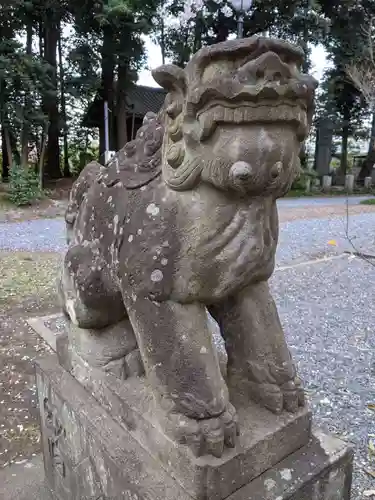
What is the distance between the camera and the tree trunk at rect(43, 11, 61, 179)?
10.7 m

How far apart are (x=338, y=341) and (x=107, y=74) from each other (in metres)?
11.5

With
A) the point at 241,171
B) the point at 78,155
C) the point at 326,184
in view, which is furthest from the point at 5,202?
the point at 326,184

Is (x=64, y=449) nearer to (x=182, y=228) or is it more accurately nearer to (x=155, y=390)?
(x=155, y=390)

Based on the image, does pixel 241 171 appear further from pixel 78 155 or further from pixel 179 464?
pixel 78 155

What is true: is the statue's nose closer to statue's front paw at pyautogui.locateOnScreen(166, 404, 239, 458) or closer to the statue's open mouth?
the statue's open mouth

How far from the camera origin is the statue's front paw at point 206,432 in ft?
3.29

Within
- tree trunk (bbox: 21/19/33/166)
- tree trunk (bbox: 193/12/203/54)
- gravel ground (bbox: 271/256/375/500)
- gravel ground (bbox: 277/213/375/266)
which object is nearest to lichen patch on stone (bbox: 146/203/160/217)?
gravel ground (bbox: 271/256/375/500)

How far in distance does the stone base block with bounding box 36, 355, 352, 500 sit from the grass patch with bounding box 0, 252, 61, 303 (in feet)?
7.27

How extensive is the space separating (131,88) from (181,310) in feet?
43.0

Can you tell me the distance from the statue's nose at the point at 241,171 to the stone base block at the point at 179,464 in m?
0.63

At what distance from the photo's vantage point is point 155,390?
1098 mm

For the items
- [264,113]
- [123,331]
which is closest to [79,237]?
[123,331]

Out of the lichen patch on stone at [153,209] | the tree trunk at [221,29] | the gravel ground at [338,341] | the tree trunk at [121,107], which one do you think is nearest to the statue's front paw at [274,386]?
the gravel ground at [338,341]

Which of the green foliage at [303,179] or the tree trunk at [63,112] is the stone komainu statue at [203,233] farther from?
the green foliage at [303,179]
